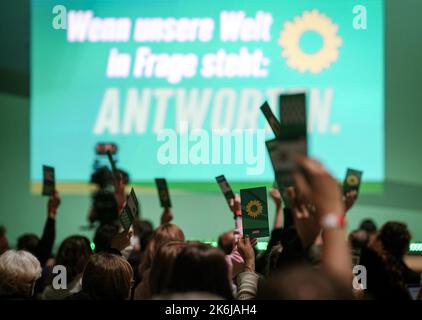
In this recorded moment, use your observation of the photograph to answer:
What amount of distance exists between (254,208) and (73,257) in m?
1.13

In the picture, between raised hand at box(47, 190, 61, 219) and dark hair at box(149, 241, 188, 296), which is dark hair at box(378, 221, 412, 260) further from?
raised hand at box(47, 190, 61, 219)

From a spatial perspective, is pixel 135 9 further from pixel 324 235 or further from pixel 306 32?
pixel 324 235

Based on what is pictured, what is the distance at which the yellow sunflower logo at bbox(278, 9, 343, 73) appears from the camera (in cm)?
656

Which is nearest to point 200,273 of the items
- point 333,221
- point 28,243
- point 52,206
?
point 333,221

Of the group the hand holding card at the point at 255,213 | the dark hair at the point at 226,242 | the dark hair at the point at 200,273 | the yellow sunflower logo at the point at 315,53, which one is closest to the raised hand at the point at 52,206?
the dark hair at the point at 226,242

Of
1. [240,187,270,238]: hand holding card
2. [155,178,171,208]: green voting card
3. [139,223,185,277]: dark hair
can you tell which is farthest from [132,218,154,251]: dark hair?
[240,187,270,238]: hand holding card

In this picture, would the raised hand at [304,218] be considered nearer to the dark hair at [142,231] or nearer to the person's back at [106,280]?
the person's back at [106,280]

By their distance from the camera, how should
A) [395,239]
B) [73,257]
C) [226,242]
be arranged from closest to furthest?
[395,239], [73,257], [226,242]

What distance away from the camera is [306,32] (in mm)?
6621

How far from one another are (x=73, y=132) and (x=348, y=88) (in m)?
2.53

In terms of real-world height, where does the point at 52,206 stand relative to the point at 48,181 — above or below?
below

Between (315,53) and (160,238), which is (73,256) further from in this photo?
(315,53)

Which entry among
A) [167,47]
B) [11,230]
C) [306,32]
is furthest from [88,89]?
[306,32]

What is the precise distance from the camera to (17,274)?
275 centimetres
